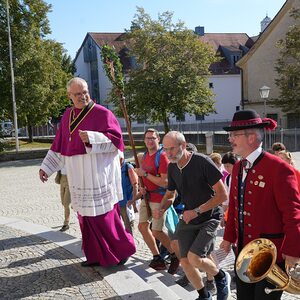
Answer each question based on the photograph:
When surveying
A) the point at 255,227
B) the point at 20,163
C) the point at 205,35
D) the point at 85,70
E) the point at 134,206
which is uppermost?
the point at 205,35

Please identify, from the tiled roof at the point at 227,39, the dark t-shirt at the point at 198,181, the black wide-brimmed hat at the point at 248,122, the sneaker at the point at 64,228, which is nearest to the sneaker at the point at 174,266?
the dark t-shirt at the point at 198,181

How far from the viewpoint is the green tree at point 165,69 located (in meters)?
25.2

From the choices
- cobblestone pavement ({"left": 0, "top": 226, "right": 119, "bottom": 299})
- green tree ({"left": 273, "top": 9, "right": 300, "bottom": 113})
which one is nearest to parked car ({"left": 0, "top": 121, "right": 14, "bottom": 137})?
green tree ({"left": 273, "top": 9, "right": 300, "bottom": 113})

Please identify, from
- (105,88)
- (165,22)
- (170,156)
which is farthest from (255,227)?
(105,88)

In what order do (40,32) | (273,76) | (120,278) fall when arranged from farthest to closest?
(273,76), (40,32), (120,278)

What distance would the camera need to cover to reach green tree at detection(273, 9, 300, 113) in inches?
1029

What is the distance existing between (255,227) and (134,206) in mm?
3301

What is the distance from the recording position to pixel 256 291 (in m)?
3.13

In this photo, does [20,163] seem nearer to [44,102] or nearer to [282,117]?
[44,102]

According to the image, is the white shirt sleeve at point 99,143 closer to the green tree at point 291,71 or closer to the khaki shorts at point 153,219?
the khaki shorts at point 153,219

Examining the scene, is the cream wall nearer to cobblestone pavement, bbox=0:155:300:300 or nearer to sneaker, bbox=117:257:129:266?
cobblestone pavement, bbox=0:155:300:300

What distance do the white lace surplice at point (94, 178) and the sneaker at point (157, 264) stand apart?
0.94 meters

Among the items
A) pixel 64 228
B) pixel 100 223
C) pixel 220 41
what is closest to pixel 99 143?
pixel 100 223

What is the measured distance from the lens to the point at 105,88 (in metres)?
49.5
